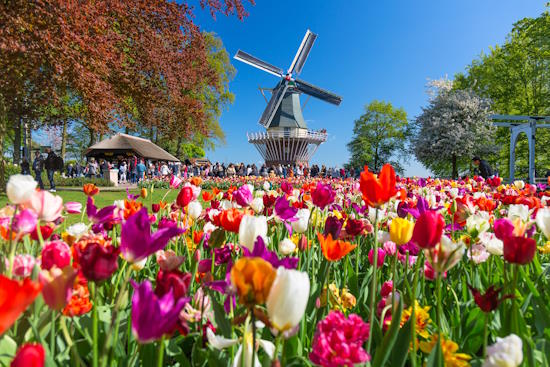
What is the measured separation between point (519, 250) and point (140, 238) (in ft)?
2.78

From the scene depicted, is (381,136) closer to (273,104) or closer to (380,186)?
(273,104)

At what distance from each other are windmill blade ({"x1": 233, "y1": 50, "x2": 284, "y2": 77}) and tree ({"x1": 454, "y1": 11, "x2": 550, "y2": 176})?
612 inches

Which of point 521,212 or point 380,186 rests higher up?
point 380,186

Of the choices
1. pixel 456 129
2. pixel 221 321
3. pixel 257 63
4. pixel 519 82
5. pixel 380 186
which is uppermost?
pixel 257 63

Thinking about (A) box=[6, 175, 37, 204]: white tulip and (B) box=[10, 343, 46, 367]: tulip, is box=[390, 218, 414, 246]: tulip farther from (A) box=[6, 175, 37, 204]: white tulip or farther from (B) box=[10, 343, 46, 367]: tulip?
(A) box=[6, 175, 37, 204]: white tulip

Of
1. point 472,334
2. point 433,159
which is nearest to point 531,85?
point 433,159

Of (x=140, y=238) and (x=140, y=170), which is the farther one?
(x=140, y=170)

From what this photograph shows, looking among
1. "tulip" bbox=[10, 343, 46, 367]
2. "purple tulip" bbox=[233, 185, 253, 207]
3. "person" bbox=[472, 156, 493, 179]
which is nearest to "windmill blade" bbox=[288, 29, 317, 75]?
"person" bbox=[472, 156, 493, 179]

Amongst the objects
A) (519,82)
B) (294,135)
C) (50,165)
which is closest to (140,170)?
(50,165)

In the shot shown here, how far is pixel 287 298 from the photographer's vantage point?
0.58 meters

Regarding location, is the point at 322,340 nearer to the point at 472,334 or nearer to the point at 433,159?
the point at 472,334

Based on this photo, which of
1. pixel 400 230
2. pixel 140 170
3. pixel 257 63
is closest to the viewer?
pixel 400 230

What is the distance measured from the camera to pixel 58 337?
1.05 meters

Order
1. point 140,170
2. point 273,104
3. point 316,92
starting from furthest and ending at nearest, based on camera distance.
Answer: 1. point 316,92
2. point 273,104
3. point 140,170
